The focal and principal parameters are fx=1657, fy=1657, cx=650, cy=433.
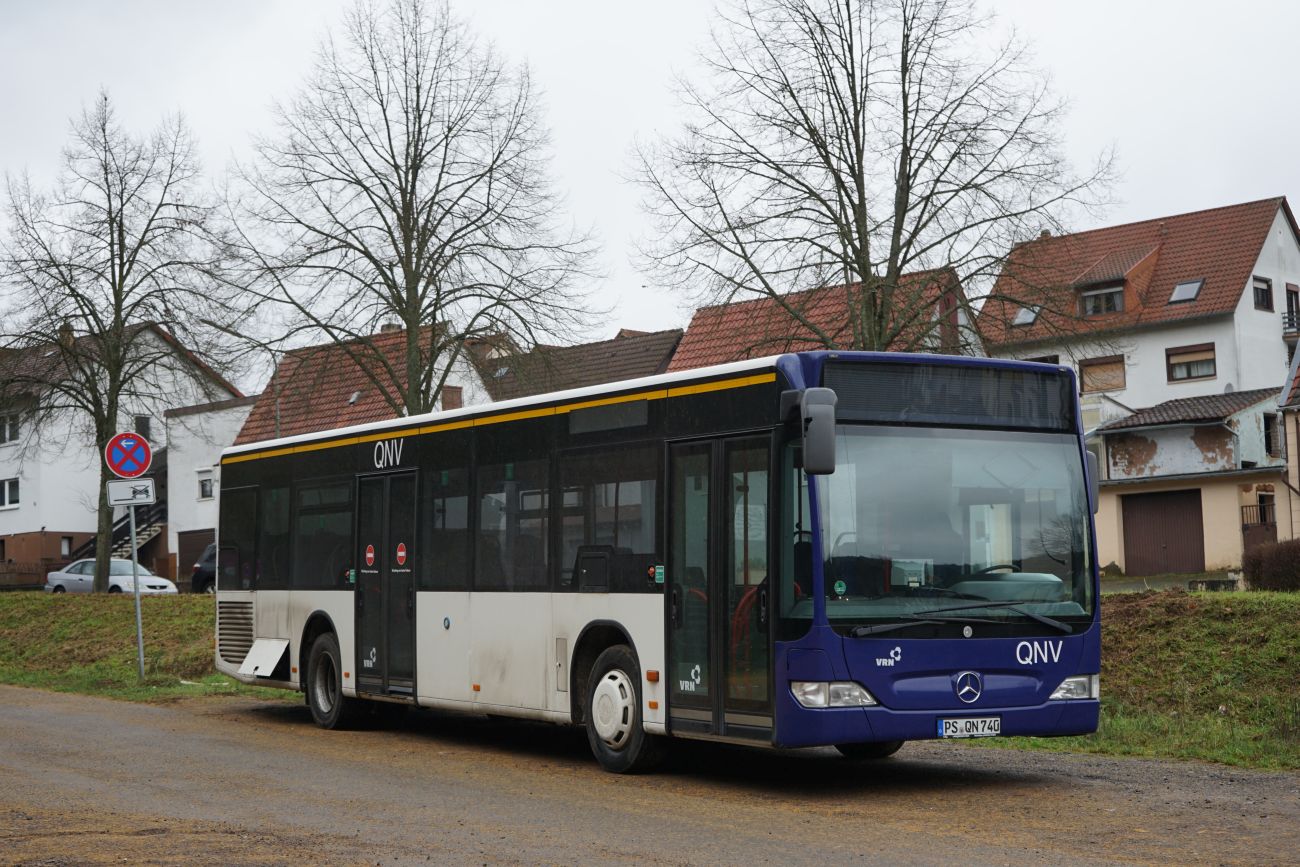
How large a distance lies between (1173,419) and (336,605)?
40327mm

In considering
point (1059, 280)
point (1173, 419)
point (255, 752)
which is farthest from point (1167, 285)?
point (255, 752)

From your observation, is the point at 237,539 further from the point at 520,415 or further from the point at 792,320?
the point at 792,320

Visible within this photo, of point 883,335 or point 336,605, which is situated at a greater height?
point 883,335

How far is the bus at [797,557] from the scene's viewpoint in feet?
35.0

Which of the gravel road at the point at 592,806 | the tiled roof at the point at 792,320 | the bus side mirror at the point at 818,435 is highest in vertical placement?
the tiled roof at the point at 792,320

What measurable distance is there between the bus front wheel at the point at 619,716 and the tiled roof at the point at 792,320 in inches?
566

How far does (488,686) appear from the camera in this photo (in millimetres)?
14141

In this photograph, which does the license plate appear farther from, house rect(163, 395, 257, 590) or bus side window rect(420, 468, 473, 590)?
house rect(163, 395, 257, 590)

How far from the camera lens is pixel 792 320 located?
1109 inches

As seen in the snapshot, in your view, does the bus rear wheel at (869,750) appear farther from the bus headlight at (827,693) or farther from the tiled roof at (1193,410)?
the tiled roof at (1193,410)

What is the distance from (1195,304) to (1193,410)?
7.88 meters

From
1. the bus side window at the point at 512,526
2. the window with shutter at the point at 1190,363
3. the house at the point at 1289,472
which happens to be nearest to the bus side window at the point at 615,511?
the bus side window at the point at 512,526

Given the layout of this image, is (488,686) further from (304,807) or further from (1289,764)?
(1289,764)

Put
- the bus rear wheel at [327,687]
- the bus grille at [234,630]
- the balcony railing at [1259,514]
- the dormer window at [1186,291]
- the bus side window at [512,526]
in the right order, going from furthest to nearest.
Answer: the dormer window at [1186,291]
the balcony railing at [1259,514]
the bus grille at [234,630]
the bus rear wheel at [327,687]
the bus side window at [512,526]
